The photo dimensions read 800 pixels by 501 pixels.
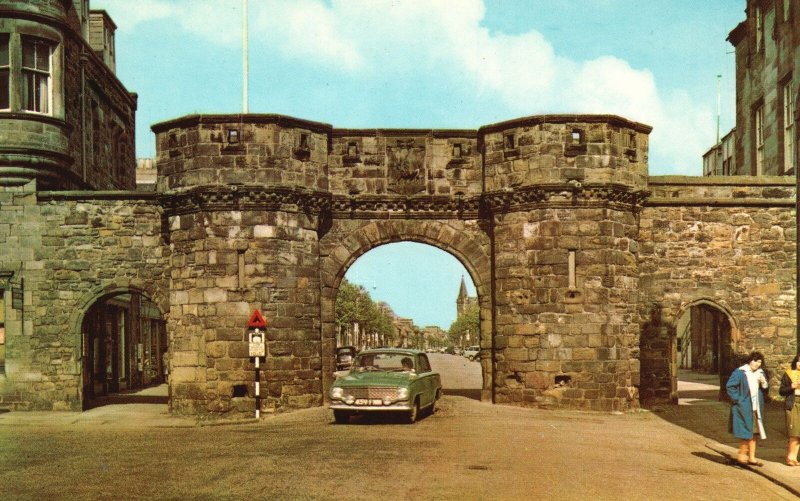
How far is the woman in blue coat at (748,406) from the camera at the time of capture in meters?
12.7

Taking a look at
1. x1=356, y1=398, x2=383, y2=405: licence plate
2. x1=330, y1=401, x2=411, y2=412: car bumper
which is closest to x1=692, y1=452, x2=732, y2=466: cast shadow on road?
x1=330, y1=401, x2=411, y2=412: car bumper

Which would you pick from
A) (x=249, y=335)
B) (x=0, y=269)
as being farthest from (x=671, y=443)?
(x=0, y=269)

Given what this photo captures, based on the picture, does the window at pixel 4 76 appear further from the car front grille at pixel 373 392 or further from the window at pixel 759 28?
the window at pixel 759 28

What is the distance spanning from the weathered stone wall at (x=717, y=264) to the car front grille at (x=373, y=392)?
26.7ft

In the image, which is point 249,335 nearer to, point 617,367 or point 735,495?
point 617,367

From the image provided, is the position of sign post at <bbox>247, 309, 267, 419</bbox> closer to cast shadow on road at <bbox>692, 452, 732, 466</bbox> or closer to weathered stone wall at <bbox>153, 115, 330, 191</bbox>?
weathered stone wall at <bbox>153, 115, 330, 191</bbox>

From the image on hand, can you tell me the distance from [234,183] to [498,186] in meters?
6.38

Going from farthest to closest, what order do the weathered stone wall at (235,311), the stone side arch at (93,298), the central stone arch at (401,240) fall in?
the central stone arch at (401,240) < the stone side arch at (93,298) < the weathered stone wall at (235,311)

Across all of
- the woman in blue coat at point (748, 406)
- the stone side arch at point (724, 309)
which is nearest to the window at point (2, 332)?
the stone side arch at point (724, 309)

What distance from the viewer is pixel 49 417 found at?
2031 centimetres

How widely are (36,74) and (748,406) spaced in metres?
19.2

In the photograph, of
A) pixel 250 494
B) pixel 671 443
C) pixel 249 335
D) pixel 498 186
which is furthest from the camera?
pixel 498 186

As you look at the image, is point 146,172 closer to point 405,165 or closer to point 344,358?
point 344,358

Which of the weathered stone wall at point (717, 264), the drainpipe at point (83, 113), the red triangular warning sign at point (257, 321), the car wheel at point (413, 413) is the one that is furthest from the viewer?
the drainpipe at point (83, 113)
